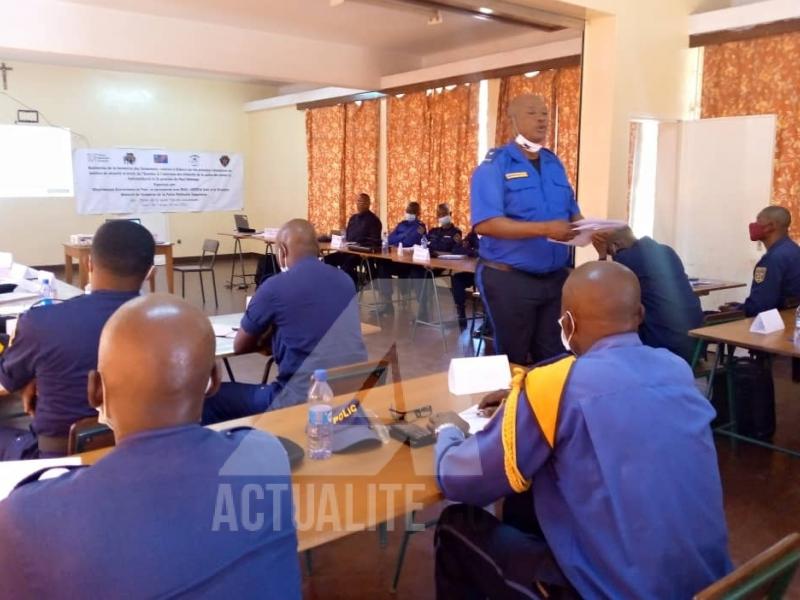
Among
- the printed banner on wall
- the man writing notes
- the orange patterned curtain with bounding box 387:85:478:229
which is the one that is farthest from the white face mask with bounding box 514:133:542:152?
the orange patterned curtain with bounding box 387:85:478:229

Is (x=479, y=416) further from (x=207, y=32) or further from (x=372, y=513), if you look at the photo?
(x=207, y=32)

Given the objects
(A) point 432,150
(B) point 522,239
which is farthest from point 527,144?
(A) point 432,150

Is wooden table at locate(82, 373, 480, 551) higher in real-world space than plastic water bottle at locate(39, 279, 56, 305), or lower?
lower

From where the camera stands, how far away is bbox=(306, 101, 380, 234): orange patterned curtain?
33.1 ft

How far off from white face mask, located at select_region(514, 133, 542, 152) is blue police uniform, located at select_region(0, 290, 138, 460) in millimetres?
1744

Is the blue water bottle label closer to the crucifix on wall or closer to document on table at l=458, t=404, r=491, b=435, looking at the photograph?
document on table at l=458, t=404, r=491, b=435

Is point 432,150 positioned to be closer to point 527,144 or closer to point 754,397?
point 754,397

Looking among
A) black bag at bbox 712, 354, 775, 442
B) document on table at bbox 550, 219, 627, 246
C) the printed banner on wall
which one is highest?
the printed banner on wall

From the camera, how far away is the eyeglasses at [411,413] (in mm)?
2025

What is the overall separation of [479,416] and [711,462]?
2.44ft

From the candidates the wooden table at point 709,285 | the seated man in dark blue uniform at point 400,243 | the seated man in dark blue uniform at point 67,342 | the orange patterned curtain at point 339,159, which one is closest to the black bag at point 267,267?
the orange patterned curtain at point 339,159

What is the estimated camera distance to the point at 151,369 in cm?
103

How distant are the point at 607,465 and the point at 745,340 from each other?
2412 millimetres

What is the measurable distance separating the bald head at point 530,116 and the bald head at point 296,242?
3.34 ft
